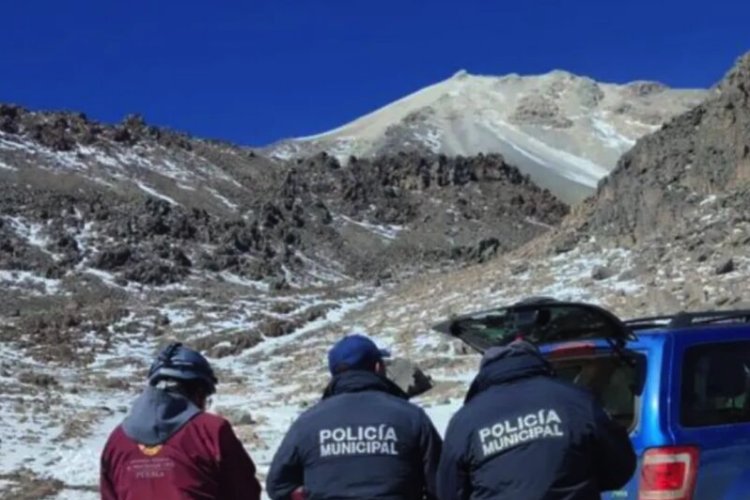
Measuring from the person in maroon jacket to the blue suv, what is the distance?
6.03 feet

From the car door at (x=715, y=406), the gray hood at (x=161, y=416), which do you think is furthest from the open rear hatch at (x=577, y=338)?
the gray hood at (x=161, y=416)

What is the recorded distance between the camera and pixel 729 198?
3247 cm

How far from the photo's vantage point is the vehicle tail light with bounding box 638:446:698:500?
5422 millimetres

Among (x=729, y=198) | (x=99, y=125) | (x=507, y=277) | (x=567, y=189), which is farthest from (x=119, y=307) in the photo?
(x=567, y=189)

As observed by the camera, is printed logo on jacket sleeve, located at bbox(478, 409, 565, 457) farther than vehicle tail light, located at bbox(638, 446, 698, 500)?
No

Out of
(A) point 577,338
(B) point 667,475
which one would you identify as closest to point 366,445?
(B) point 667,475

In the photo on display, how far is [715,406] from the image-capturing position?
5.70 meters

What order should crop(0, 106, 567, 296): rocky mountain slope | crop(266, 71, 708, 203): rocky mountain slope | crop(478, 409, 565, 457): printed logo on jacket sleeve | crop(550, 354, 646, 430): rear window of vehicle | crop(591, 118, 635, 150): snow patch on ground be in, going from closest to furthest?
1. crop(478, 409, 565, 457): printed logo on jacket sleeve
2. crop(550, 354, 646, 430): rear window of vehicle
3. crop(0, 106, 567, 296): rocky mountain slope
4. crop(266, 71, 708, 203): rocky mountain slope
5. crop(591, 118, 635, 150): snow patch on ground

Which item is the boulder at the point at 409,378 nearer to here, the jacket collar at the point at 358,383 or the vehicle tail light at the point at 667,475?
the vehicle tail light at the point at 667,475

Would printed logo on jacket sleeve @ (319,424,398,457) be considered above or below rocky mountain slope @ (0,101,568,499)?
below

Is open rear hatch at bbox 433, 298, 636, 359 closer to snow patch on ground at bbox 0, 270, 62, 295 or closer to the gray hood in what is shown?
the gray hood

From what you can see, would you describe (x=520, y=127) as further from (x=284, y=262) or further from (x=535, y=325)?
(x=535, y=325)

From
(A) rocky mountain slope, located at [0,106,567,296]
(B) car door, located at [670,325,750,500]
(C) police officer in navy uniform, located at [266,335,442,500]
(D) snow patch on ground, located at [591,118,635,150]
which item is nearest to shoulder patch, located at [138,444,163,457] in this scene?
(C) police officer in navy uniform, located at [266,335,442,500]

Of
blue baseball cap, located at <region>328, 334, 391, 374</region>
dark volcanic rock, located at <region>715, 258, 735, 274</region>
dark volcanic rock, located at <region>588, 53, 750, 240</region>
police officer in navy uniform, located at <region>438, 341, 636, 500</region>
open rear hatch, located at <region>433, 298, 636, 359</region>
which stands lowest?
police officer in navy uniform, located at <region>438, 341, 636, 500</region>
